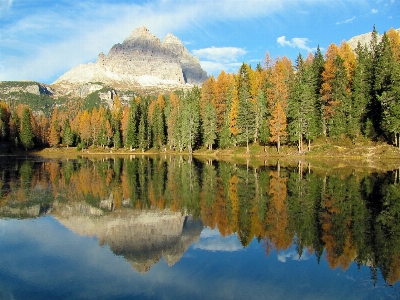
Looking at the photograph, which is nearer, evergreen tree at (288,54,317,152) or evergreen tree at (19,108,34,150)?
evergreen tree at (288,54,317,152)

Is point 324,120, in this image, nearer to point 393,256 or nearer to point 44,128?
point 393,256

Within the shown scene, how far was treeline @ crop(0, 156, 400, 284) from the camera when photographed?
54.2 feet

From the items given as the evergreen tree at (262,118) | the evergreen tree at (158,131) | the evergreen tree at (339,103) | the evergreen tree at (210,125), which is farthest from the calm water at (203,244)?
the evergreen tree at (158,131)

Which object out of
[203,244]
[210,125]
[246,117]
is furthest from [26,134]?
[203,244]

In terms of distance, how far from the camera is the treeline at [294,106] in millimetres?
70250

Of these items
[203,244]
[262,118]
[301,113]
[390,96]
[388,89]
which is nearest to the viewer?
[203,244]

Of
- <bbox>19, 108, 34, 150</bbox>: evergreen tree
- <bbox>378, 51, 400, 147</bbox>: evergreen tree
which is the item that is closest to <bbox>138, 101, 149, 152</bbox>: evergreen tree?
<bbox>19, 108, 34, 150</bbox>: evergreen tree

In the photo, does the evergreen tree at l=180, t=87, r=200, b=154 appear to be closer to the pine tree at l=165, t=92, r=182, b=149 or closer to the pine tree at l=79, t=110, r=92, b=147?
the pine tree at l=165, t=92, r=182, b=149

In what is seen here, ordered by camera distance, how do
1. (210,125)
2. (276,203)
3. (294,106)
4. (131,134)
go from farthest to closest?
(131,134) < (210,125) < (294,106) < (276,203)

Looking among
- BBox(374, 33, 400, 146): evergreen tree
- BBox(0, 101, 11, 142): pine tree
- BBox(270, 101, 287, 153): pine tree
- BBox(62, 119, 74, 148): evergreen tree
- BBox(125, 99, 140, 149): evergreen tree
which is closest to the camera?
BBox(374, 33, 400, 146): evergreen tree

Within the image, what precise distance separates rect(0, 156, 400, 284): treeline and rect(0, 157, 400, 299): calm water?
3.6 inches

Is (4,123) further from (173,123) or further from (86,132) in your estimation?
(173,123)

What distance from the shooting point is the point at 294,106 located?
2970 inches

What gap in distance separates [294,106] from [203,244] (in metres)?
63.3
